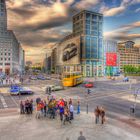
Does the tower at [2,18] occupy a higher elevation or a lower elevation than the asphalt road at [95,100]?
higher

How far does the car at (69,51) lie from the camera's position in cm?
14900

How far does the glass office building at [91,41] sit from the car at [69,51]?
26.5ft

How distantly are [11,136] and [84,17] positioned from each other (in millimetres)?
133642

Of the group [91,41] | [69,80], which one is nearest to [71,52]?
[91,41]

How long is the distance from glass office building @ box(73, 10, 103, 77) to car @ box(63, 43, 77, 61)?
319 inches

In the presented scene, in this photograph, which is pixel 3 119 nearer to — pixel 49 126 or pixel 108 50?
pixel 49 126

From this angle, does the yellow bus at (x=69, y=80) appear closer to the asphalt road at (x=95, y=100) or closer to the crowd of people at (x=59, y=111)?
the asphalt road at (x=95, y=100)

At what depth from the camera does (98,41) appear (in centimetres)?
14350

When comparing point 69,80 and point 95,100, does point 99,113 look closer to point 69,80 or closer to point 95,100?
point 95,100

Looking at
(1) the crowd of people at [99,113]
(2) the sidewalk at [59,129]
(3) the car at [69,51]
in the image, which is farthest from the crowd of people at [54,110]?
(3) the car at [69,51]

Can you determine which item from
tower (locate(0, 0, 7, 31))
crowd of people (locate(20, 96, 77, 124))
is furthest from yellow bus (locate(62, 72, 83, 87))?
tower (locate(0, 0, 7, 31))

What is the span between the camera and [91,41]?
140750 millimetres

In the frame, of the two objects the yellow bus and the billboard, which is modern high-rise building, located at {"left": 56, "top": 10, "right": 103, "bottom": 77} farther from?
the yellow bus

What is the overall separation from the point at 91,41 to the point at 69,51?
22588mm
